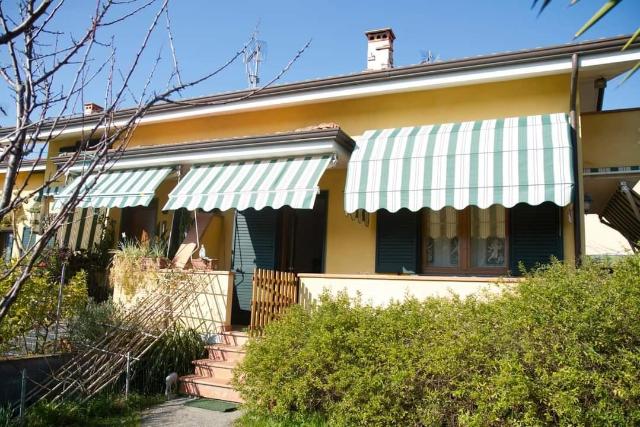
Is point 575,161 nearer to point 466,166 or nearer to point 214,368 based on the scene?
point 466,166

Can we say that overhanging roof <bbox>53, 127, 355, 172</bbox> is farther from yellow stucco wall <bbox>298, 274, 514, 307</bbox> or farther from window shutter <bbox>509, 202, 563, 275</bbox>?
window shutter <bbox>509, 202, 563, 275</bbox>

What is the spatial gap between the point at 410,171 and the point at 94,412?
7.30 m

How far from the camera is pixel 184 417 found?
902cm

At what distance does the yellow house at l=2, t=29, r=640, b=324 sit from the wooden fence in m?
0.57

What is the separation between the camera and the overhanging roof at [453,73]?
1096cm

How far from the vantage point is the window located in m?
11.8

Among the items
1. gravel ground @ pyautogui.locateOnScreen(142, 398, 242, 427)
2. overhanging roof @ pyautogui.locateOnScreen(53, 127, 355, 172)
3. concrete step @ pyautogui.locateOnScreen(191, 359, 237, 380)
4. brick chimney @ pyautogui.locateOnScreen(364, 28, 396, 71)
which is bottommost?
gravel ground @ pyautogui.locateOnScreen(142, 398, 242, 427)

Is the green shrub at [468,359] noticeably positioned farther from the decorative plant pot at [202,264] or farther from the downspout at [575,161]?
the decorative plant pot at [202,264]

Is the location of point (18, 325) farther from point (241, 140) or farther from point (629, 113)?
point (629, 113)

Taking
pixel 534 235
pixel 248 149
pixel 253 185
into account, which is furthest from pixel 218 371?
pixel 534 235

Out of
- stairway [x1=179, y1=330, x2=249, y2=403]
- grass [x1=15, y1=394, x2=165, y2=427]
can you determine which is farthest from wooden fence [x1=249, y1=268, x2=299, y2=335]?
grass [x1=15, y1=394, x2=165, y2=427]

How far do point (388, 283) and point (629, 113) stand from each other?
6602mm

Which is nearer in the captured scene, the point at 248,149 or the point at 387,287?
the point at 387,287

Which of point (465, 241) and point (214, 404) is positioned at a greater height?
point (465, 241)
